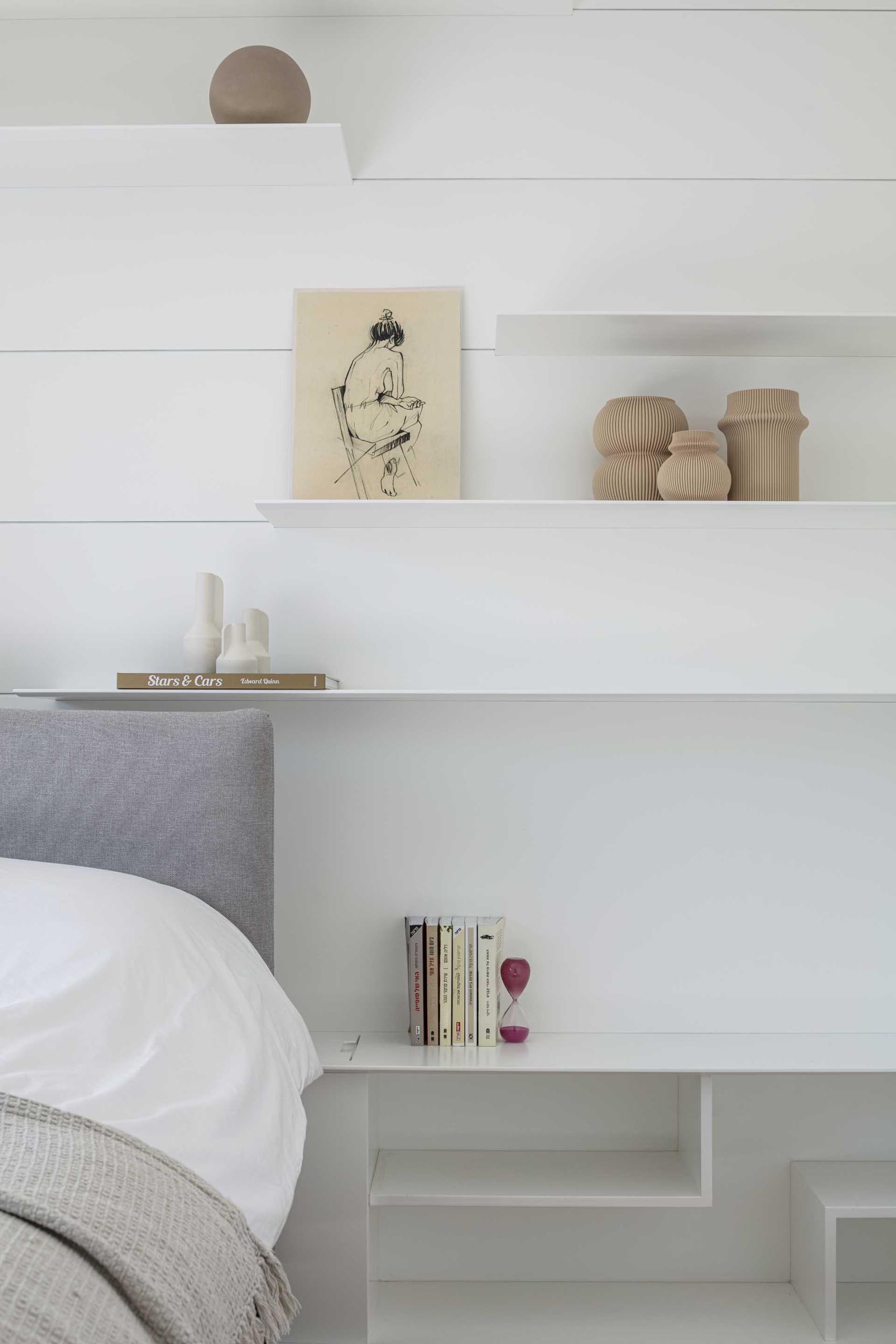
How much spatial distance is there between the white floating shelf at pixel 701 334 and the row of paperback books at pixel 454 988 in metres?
1.06

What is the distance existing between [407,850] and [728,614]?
752 mm

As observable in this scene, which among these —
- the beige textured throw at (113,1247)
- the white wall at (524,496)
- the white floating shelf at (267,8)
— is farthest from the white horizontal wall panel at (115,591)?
the beige textured throw at (113,1247)

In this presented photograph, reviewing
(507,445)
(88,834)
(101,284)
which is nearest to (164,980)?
(88,834)

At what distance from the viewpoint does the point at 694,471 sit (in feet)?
5.80

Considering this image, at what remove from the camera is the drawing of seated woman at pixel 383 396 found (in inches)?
77.2

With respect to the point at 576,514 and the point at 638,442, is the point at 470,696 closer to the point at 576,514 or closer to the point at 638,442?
the point at 576,514

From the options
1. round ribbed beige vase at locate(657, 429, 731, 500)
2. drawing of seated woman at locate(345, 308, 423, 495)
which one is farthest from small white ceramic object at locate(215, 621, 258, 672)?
round ribbed beige vase at locate(657, 429, 731, 500)

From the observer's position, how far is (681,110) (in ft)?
6.55

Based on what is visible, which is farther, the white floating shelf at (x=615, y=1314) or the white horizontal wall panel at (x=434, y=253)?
the white horizontal wall panel at (x=434, y=253)

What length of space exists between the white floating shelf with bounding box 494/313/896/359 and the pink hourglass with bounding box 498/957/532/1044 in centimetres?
111

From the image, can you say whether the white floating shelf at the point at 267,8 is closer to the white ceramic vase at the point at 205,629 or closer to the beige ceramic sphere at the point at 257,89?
the beige ceramic sphere at the point at 257,89

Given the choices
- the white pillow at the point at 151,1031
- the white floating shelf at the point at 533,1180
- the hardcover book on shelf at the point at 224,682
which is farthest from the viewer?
the hardcover book on shelf at the point at 224,682

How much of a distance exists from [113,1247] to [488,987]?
104 cm

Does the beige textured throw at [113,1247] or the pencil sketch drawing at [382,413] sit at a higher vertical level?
the pencil sketch drawing at [382,413]
